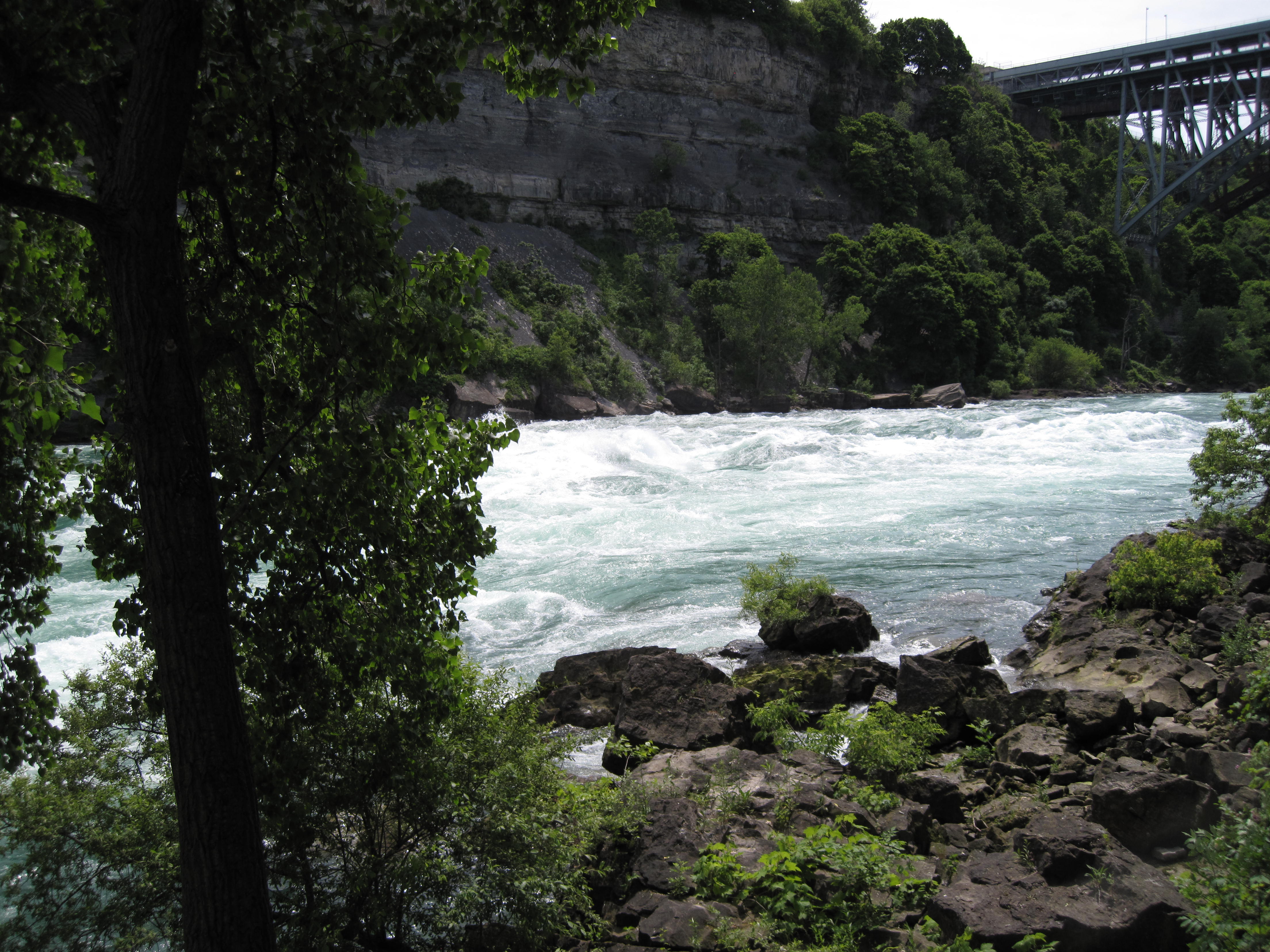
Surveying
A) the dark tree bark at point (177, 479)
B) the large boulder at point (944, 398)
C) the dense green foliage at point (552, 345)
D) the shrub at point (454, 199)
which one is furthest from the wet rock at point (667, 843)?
the shrub at point (454, 199)

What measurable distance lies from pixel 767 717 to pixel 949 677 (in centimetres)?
157

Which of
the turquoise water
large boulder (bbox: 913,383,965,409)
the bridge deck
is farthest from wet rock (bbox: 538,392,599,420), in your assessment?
the bridge deck

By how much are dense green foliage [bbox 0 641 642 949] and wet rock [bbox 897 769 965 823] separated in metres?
2.44

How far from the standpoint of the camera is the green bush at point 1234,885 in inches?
132

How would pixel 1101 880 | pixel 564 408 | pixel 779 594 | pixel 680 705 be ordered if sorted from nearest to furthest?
pixel 1101 880 → pixel 680 705 → pixel 779 594 → pixel 564 408

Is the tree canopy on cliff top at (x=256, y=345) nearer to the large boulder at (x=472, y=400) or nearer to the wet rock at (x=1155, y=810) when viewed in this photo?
the wet rock at (x=1155, y=810)

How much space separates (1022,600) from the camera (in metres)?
11.6

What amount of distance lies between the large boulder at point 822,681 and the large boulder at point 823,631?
73 cm

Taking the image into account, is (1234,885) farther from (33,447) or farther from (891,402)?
(891,402)

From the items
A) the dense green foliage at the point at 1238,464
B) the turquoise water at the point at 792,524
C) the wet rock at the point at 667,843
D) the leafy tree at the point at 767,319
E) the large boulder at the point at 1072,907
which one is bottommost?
the turquoise water at the point at 792,524

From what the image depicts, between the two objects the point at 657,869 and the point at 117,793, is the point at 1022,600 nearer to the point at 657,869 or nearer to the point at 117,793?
the point at 657,869

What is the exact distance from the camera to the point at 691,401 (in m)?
45.7

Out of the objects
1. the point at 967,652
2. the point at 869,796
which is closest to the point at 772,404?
the point at 967,652

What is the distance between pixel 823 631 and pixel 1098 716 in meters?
3.38
